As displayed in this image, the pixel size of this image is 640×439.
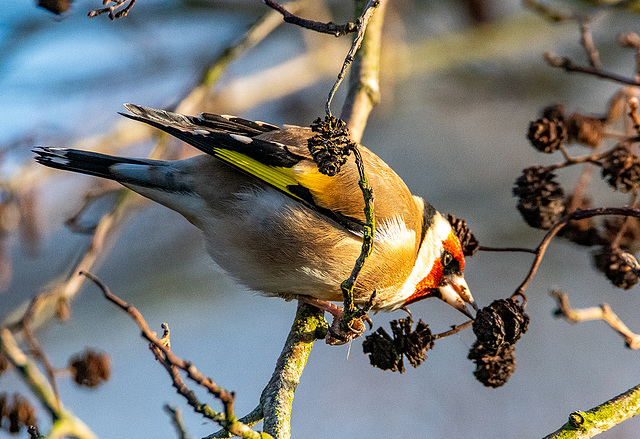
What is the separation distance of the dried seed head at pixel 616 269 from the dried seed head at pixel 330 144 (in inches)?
57.1

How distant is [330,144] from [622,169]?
1.55m

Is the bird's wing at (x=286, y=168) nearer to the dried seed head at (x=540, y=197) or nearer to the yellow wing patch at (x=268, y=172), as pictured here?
the yellow wing patch at (x=268, y=172)

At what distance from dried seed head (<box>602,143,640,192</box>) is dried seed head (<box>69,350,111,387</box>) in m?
2.38

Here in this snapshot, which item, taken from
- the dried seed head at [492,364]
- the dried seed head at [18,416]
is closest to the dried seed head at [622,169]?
the dried seed head at [492,364]

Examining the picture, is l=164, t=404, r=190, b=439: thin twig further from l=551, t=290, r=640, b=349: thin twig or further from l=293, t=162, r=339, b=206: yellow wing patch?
l=293, t=162, r=339, b=206: yellow wing patch

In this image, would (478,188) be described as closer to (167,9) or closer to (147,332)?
(167,9)

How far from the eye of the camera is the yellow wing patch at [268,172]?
112 inches

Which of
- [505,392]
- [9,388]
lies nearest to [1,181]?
[9,388]

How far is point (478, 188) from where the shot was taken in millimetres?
8930

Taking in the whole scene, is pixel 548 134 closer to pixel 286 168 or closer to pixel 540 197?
pixel 540 197

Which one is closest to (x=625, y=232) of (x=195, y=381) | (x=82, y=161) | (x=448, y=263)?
(x=448, y=263)

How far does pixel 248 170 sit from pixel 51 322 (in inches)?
147

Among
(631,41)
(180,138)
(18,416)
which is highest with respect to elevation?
(631,41)

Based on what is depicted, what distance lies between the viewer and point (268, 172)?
2.86 metres
